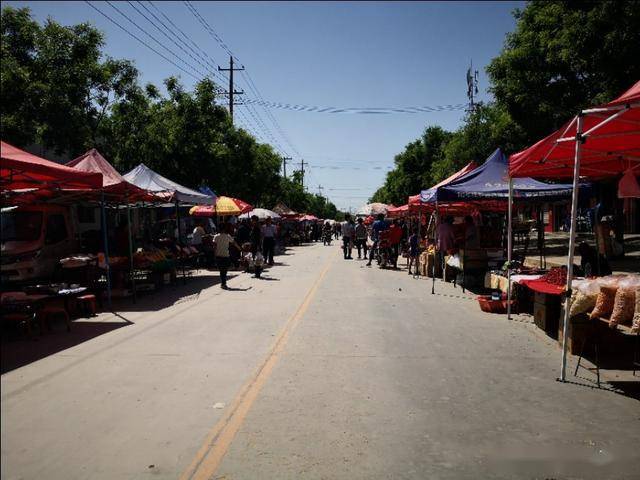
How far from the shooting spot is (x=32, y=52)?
17.0 m

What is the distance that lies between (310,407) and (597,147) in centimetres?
647

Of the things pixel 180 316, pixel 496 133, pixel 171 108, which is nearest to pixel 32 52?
pixel 171 108

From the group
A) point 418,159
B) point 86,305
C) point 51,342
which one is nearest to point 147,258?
point 86,305

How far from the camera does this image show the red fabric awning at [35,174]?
7430mm

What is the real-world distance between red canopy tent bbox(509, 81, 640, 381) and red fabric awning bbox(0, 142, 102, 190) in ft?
24.2

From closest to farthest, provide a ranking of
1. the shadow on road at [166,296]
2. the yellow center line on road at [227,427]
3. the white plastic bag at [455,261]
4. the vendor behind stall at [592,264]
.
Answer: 1. the yellow center line on road at [227,427]
2. the vendor behind stall at [592,264]
3. the shadow on road at [166,296]
4. the white plastic bag at [455,261]

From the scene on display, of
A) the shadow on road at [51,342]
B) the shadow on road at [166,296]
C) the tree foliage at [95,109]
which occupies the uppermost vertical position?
the tree foliage at [95,109]

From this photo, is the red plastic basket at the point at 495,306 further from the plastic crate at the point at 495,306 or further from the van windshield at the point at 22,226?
the van windshield at the point at 22,226

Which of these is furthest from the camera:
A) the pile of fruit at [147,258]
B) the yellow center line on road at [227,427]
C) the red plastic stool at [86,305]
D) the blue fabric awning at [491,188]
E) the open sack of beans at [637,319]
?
the pile of fruit at [147,258]

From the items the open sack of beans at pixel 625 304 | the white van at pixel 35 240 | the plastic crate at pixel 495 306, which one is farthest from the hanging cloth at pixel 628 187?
the white van at pixel 35 240

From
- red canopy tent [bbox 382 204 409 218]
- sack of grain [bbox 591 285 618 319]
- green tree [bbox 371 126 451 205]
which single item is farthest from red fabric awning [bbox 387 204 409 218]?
green tree [bbox 371 126 451 205]

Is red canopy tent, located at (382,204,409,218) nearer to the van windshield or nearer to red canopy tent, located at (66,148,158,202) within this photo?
red canopy tent, located at (66,148,158,202)

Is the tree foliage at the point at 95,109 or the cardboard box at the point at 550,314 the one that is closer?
the cardboard box at the point at 550,314

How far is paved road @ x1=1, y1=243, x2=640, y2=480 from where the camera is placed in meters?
3.92
